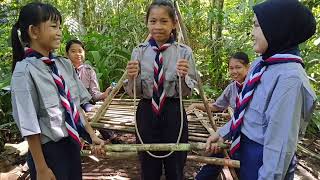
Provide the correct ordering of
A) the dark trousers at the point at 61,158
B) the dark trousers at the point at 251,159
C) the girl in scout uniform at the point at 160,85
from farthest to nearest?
the girl in scout uniform at the point at 160,85 < the dark trousers at the point at 61,158 < the dark trousers at the point at 251,159

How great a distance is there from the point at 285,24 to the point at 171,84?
0.85 metres

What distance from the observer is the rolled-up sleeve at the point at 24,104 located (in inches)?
64.8

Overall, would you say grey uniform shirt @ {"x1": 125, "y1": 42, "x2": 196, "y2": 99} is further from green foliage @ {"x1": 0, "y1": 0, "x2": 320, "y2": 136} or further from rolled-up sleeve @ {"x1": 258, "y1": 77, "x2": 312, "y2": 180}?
green foliage @ {"x1": 0, "y1": 0, "x2": 320, "y2": 136}

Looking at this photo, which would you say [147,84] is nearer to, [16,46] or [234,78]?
[16,46]

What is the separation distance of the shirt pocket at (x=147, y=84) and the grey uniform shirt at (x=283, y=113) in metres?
0.83

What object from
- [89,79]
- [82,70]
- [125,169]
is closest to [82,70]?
[82,70]

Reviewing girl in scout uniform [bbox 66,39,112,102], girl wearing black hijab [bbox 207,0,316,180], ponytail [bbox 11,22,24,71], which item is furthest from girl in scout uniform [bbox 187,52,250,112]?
ponytail [bbox 11,22,24,71]

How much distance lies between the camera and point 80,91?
6.84 feet

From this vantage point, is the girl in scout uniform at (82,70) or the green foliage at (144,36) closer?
the girl in scout uniform at (82,70)

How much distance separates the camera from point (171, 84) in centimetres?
212

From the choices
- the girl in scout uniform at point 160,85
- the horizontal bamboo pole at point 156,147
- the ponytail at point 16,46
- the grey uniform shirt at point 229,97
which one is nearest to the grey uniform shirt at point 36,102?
the ponytail at point 16,46

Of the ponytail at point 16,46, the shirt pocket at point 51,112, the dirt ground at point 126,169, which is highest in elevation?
the ponytail at point 16,46

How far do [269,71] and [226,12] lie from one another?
16.3ft

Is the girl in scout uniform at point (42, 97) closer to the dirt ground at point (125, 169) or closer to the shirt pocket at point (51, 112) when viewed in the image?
the shirt pocket at point (51, 112)
